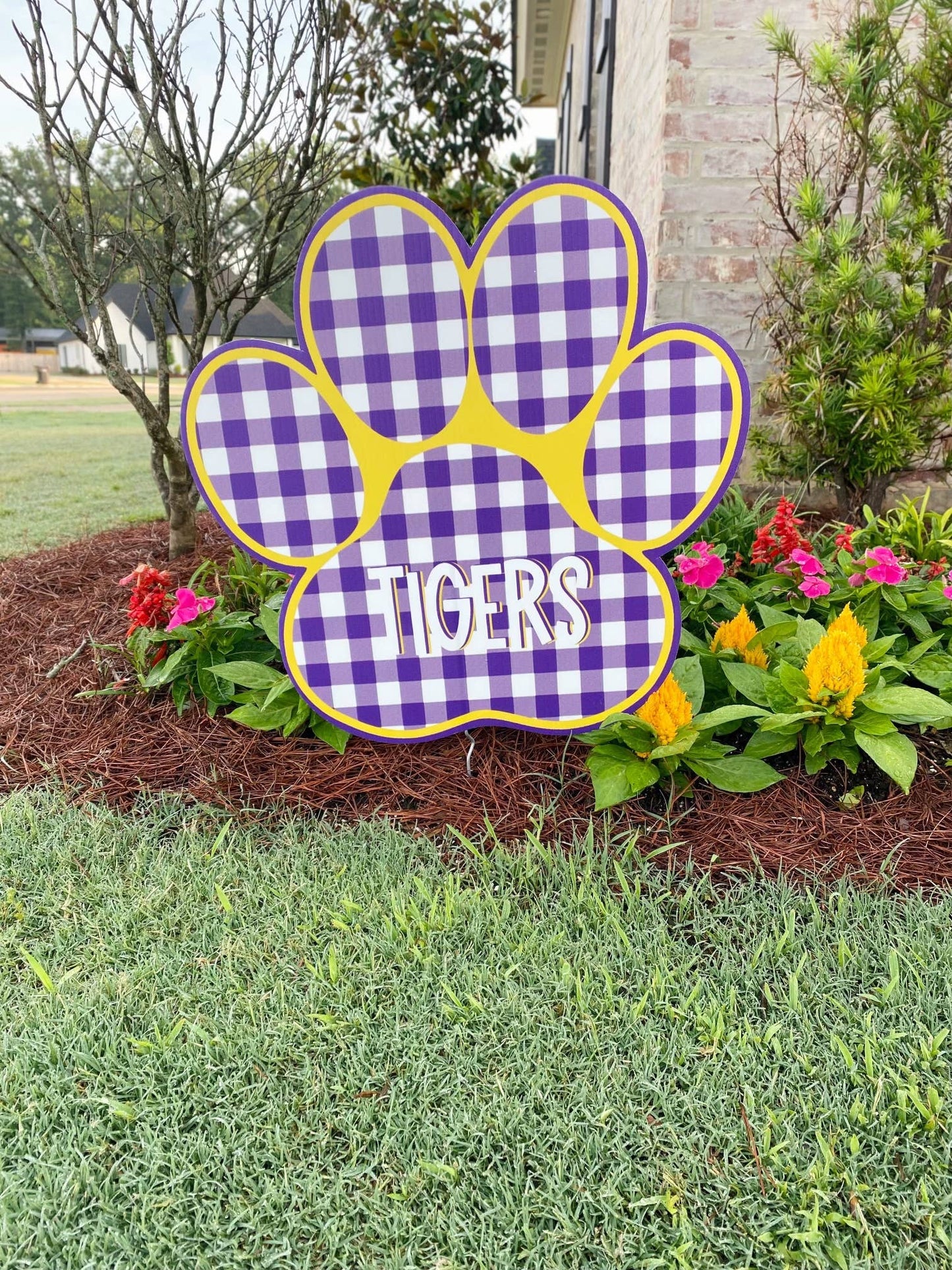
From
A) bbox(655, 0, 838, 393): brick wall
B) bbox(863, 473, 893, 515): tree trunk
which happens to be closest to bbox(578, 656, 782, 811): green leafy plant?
bbox(863, 473, 893, 515): tree trunk

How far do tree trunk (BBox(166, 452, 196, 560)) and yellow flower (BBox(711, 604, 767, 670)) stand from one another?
2405mm

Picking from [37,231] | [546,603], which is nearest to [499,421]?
[546,603]

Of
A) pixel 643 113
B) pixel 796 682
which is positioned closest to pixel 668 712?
pixel 796 682

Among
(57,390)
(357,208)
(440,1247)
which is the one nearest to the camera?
(440,1247)

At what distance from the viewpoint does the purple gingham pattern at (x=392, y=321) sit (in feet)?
5.97

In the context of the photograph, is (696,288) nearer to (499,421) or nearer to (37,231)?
(499,421)

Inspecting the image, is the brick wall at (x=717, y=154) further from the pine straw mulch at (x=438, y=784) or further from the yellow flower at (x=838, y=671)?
the pine straw mulch at (x=438, y=784)

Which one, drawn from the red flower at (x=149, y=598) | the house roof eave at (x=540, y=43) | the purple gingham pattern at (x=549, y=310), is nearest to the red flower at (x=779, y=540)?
the purple gingham pattern at (x=549, y=310)

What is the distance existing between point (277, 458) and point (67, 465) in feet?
20.9

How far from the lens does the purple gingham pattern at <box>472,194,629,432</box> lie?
1801 mm

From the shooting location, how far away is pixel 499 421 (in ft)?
6.42

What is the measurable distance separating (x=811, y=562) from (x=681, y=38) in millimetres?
2368

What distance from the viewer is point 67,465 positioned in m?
7.38

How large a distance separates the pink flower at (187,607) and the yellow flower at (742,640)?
1.51 meters
